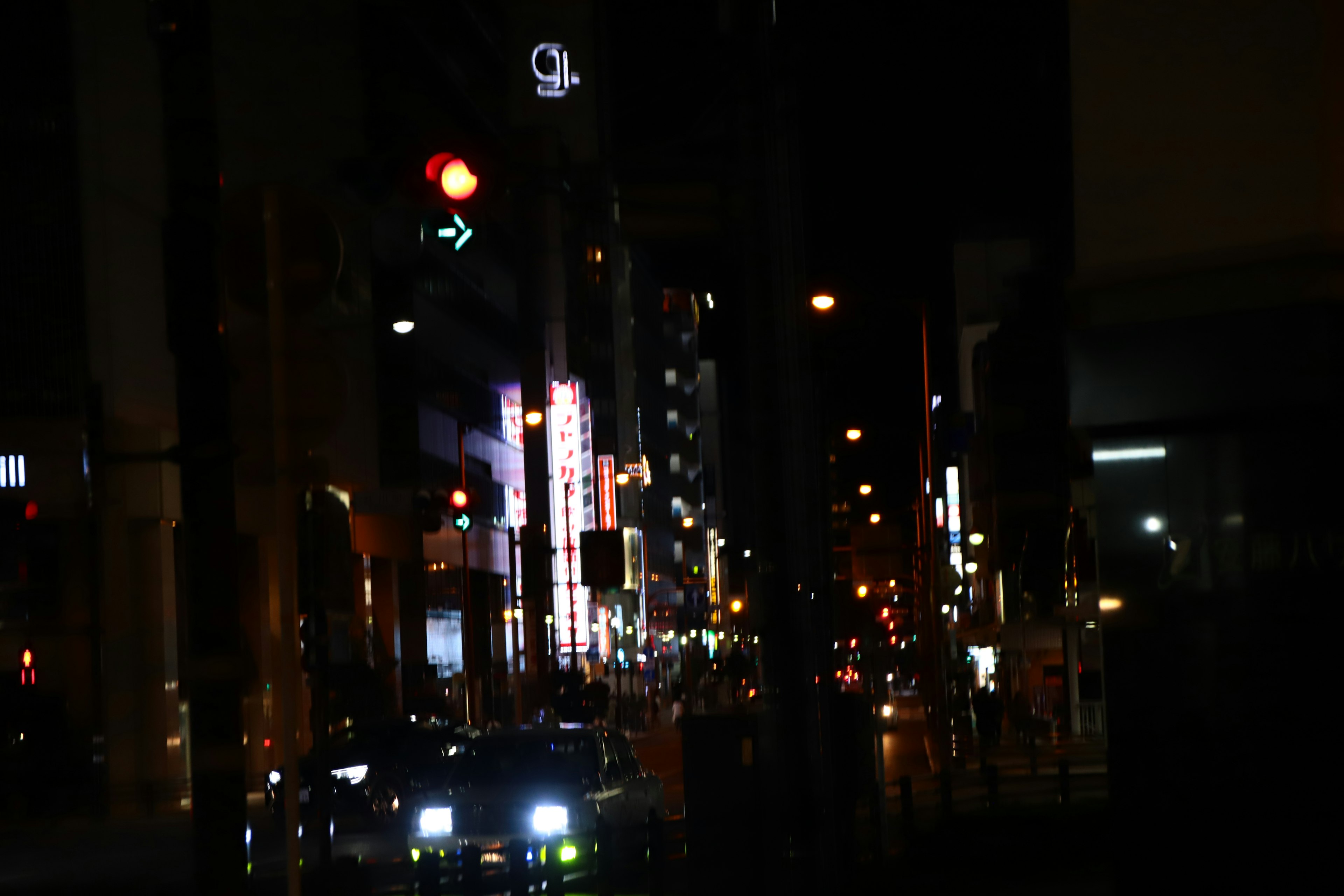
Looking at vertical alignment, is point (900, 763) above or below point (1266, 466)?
below

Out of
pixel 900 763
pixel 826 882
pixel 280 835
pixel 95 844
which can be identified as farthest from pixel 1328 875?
pixel 900 763

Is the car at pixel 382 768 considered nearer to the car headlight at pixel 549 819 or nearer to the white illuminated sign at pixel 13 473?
the car headlight at pixel 549 819

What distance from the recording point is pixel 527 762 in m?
14.2

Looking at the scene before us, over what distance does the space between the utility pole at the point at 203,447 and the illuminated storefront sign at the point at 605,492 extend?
72067 millimetres

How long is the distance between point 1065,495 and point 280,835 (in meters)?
22.7

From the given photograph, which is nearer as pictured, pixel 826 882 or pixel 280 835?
pixel 826 882

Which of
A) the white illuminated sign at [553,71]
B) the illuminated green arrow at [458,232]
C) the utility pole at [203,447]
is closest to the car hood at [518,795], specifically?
the illuminated green arrow at [458,232]

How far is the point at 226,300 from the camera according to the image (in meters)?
6.77

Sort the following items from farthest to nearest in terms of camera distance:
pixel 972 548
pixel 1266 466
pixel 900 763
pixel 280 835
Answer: pixel 972 548, pixel 900 763, pixel 280 835, pixel 1266 466

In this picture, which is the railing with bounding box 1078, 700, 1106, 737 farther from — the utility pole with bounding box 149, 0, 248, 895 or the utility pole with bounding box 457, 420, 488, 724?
the utility pole with bounding box 149, 0, 248, 895

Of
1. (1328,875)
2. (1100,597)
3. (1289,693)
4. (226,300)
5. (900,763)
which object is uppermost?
(226,300)

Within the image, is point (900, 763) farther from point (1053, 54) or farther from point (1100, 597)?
point (1100, 597)

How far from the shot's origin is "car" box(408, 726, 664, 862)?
13.4 m

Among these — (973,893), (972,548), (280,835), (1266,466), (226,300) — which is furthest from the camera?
(972,548)
